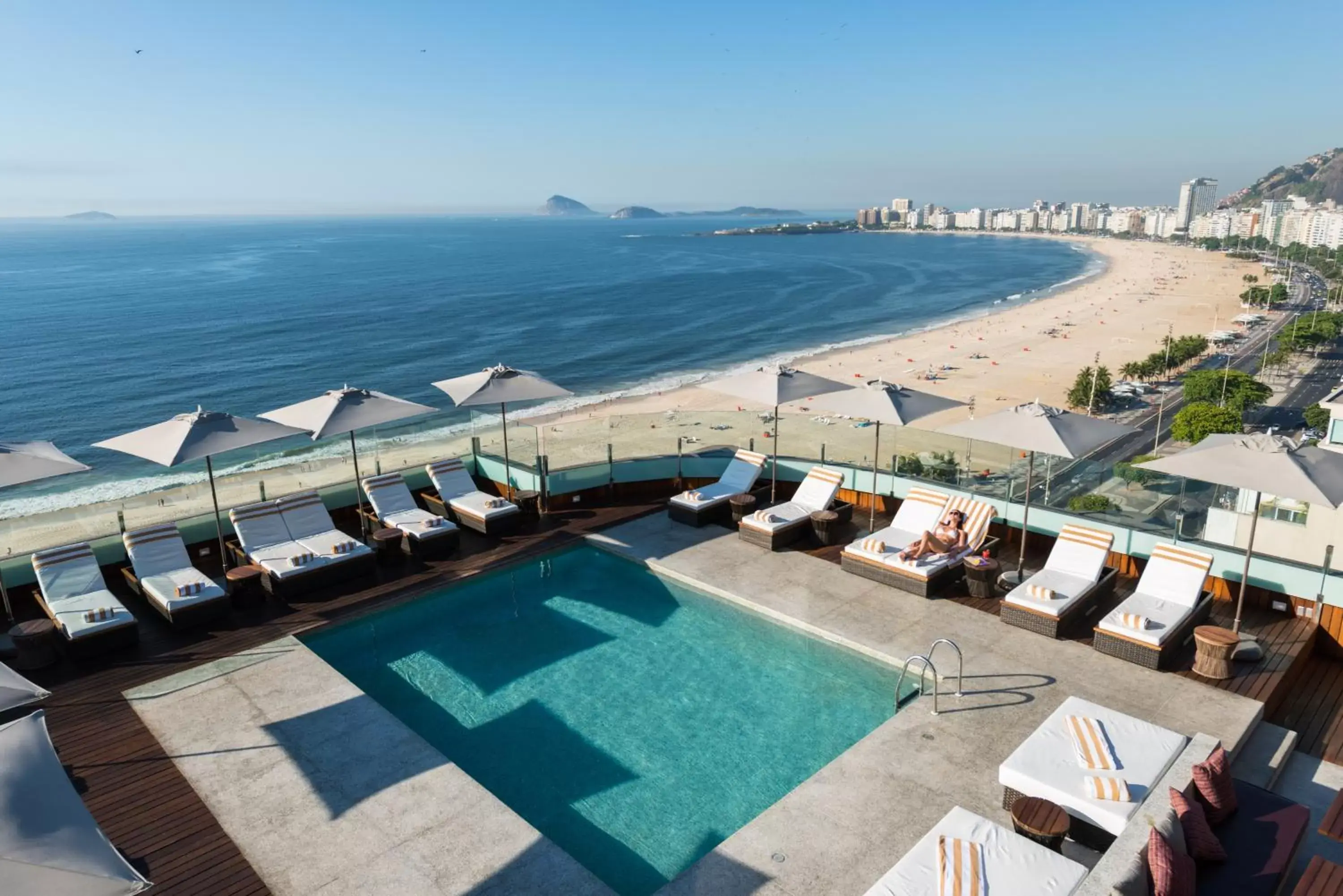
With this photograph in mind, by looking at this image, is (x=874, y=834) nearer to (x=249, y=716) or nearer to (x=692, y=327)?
(x=249, y=716)

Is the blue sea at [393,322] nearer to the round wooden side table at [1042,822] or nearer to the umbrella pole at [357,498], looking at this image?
the umbrella pole at [357,498]

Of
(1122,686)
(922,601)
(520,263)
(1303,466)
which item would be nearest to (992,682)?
(1122,686)

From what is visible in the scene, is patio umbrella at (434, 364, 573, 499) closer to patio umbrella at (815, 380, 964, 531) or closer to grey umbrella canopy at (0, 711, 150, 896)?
patio umbrella at (815, 380, 964, 531)

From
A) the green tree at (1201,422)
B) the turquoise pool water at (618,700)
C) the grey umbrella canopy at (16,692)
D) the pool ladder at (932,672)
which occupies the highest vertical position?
the grey umbrella canopy at (16,692)

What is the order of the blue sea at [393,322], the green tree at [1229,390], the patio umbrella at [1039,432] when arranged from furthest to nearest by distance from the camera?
the blue sea at [393,322], the green tree at [1229,390], the patio umbrella at [1039,432]

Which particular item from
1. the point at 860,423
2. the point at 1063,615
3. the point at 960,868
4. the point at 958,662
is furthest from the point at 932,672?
the point at 860,423

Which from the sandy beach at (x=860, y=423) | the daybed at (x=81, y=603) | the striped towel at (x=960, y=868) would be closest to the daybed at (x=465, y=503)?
the sandy beach at (x=860, y=423)
